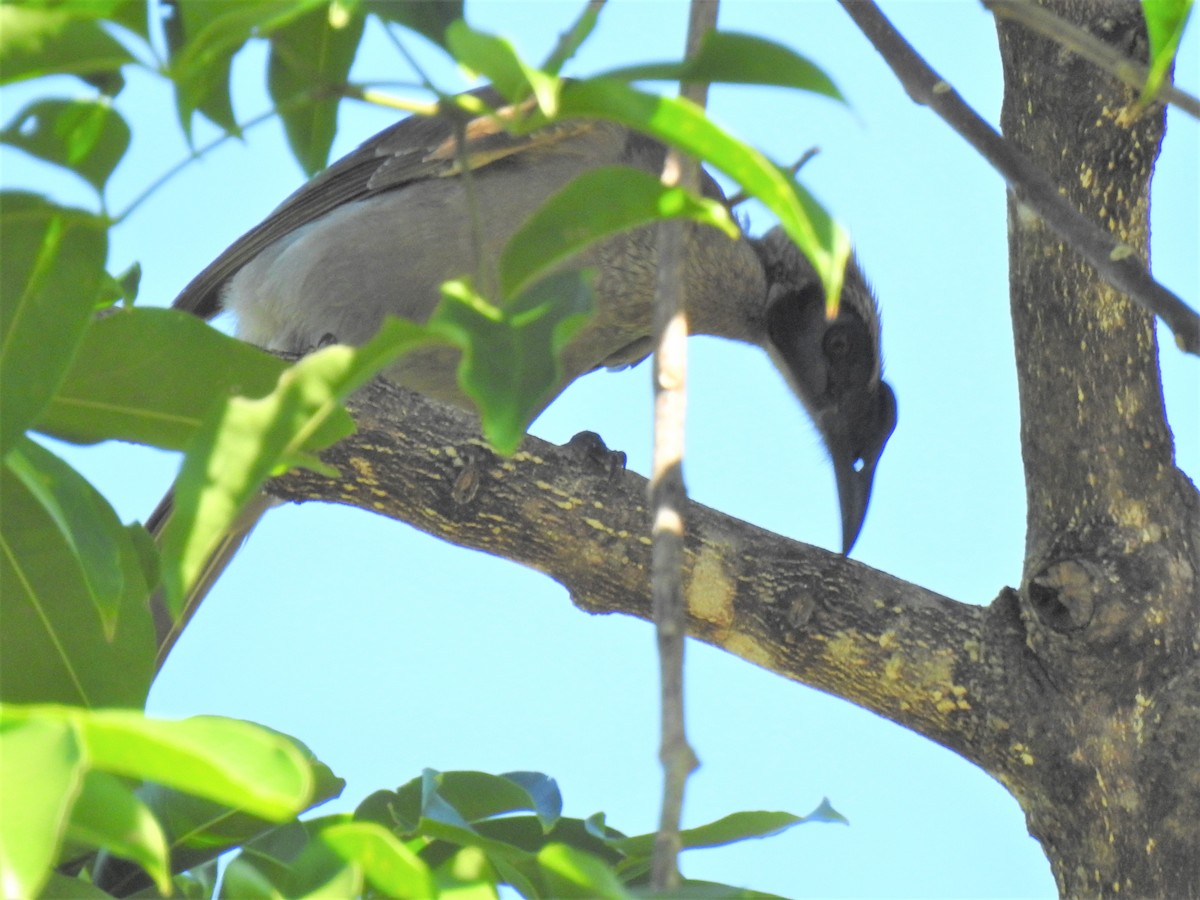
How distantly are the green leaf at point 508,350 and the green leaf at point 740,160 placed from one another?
14 centimetres

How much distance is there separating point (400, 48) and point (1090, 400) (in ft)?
7.29

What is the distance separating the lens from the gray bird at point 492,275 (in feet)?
14.3

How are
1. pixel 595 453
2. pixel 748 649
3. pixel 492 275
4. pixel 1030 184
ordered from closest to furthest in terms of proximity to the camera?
pixel 1030 184
pixel 748 649
pixel 595 453
pixel 492 275

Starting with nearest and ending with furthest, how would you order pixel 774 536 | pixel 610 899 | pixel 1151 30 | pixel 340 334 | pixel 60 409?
pixel 610 899 → pixel 1151 30 → pixel 60 409 → pixel 774 536 → pixel 340 334

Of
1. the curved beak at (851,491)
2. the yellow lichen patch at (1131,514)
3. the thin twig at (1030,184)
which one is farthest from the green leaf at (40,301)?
the curved beak at (851,491)

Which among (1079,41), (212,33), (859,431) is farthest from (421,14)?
(859,431)

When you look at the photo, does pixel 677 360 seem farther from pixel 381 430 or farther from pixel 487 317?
pixel 381 430

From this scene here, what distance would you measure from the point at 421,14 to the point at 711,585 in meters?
1.96

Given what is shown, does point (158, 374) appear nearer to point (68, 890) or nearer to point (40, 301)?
point (40, 301)

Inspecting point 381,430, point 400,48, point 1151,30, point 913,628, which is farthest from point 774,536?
point 400,48

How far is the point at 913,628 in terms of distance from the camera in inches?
118

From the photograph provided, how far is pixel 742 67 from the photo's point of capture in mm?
1103

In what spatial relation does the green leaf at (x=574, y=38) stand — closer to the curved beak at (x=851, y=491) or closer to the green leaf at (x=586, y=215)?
the green leaf at (x=586, y=215)

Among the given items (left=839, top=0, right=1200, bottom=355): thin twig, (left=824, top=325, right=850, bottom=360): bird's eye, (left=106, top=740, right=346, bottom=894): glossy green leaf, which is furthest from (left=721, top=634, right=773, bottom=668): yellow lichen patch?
(left=824, top=325, right=850, bottom=360): bird's eye
